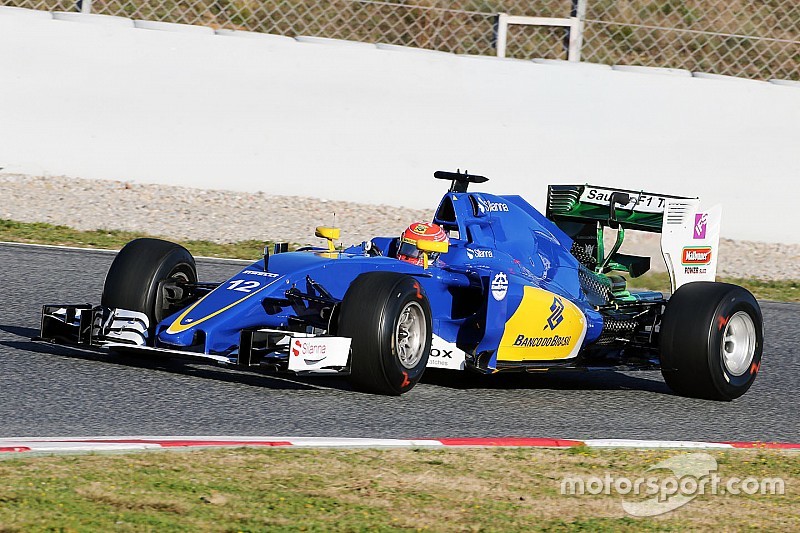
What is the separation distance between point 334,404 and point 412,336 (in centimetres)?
65

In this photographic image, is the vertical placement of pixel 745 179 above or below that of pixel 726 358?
above

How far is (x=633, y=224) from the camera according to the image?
28.2ft

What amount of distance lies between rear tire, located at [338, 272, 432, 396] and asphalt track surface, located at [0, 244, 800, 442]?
0.14 meters

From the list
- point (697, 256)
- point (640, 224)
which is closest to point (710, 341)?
point (697, 256)

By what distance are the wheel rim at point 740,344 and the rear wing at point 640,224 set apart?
556mm

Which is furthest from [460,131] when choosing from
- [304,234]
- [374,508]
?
[374,508]

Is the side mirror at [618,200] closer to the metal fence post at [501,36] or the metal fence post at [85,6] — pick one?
the metal fence post at [501,36]

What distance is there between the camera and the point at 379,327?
641 cm

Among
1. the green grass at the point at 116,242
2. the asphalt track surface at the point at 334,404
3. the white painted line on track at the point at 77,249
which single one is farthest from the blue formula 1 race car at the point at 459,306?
the green grass at the point at 116,242

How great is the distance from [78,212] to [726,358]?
23.6ft

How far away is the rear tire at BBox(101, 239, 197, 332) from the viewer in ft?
23.2

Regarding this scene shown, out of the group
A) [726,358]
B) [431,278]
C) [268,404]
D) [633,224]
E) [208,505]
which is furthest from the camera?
[633,224]

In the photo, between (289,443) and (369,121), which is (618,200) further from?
(369,121)

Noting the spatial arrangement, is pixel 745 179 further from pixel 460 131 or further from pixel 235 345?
pixel 235 345
